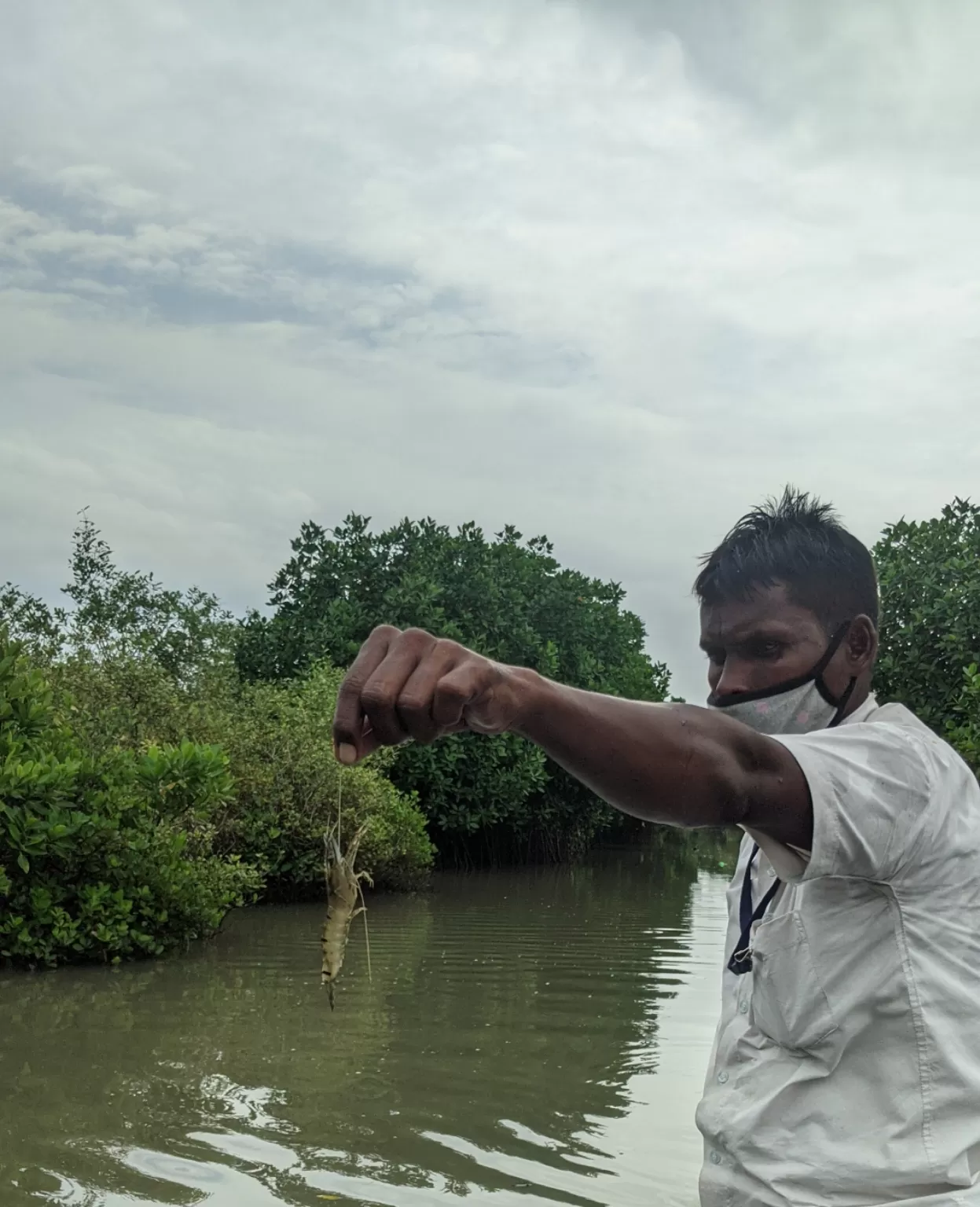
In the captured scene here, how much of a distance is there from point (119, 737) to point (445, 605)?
11851 mm

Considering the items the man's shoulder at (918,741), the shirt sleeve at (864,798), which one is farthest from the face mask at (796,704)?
the shirt sleeve at (864,798)

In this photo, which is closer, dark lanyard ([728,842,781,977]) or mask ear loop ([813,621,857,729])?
dark lanyard ([728,842,781,977])

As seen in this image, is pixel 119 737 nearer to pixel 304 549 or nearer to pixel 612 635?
pixel 304 549

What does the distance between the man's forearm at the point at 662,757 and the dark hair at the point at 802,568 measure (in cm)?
54

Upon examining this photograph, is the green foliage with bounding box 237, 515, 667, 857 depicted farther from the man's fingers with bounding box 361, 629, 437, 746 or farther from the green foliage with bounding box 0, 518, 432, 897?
the man's fingers with bounding box 361, 629, 437, 746

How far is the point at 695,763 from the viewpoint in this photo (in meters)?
1.95

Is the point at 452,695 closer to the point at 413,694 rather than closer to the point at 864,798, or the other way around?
the point at 413,694

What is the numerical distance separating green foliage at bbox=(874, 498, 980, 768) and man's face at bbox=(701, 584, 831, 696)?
13.2 metres

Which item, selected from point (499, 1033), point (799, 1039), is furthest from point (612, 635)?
point (799, 1039)

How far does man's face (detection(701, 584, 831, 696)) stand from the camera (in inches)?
95.0

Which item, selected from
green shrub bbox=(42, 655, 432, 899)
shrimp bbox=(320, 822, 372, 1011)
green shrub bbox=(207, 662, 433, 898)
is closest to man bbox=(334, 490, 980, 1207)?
shrimp bbox=(320, 822, 372, 1011)

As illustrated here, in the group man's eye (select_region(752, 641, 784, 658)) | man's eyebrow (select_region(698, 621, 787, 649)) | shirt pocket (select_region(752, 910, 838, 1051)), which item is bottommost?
shirt pocket (select_region(752, 910, 838, 1051))

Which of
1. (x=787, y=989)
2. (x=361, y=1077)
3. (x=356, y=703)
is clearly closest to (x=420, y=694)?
(x=356, y=703)

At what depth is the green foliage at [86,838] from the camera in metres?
9.82
